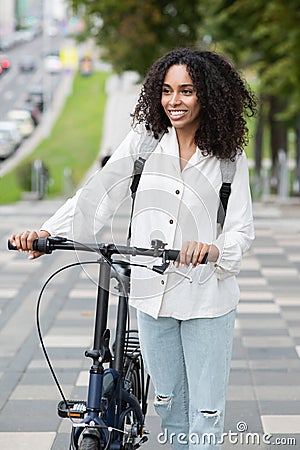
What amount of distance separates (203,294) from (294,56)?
50.3ft

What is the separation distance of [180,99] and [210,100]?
4.1 inches

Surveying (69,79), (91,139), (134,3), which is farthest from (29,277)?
(69,79)

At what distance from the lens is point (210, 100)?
11.9 feet

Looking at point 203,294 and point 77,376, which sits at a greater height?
point 203,294

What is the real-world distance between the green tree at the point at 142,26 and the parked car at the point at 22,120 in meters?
31.5

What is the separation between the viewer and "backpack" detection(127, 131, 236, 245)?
3.61 m

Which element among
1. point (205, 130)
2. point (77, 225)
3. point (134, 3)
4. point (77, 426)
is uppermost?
point (134, 3)

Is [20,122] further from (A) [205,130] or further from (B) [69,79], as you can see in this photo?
(A) [205,130]

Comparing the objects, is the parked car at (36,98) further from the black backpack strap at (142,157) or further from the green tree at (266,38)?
the black backpack strap at (142,157)

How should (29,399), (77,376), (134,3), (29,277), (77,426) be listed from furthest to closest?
(134,3) < (29,277) < (77,376) < (29,399) < (77,426)

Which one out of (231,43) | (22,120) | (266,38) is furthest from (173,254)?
(22,120)

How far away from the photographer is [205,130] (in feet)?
12.0

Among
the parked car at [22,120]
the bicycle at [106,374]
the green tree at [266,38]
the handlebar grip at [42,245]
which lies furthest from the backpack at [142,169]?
the parked car at [22,120]

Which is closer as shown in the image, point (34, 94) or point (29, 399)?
point (29, 399)
